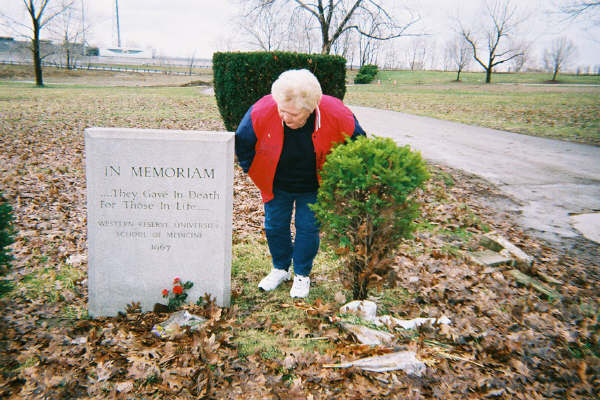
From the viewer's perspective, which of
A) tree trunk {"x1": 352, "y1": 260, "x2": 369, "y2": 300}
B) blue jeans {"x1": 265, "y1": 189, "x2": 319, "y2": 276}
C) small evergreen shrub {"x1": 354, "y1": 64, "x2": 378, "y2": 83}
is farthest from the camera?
small evergreen shrub {"x1": 354, "y1": 64, "x2": 378, "y2": 83}

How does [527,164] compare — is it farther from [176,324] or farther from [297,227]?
[176,324]

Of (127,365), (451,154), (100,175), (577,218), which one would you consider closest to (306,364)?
(127,365)

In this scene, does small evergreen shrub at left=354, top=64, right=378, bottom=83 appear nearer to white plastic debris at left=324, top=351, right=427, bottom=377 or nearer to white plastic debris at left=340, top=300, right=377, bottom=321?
white plastic debris at left=340, top=300, right=377, bottom=321

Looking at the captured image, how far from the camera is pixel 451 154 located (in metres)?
8.30

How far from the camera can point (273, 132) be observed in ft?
9.21

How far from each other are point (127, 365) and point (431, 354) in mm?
2020

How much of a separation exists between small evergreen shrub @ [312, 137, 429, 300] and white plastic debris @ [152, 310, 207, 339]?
3.88 ft

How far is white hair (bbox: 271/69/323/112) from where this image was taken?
2.51 m

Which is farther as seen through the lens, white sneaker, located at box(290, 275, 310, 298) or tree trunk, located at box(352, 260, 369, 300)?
white sneaker, located at box(290, 275, 310, 298)

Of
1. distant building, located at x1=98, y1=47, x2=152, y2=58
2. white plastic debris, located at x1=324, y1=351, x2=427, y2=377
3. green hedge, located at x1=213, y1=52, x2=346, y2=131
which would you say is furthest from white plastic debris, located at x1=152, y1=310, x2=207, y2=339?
distant building, located at x1=98, y1=47, x2=152, y2=58

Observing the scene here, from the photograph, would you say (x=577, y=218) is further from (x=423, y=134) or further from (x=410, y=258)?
(x=423, y=134)

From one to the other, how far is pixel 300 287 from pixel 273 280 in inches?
11.7

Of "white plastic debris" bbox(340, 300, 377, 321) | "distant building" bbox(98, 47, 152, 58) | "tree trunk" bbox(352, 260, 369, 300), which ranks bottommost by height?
"white plastic debris" bbox(340, 300, 377, 321)

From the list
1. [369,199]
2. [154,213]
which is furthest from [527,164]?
[154,213]
